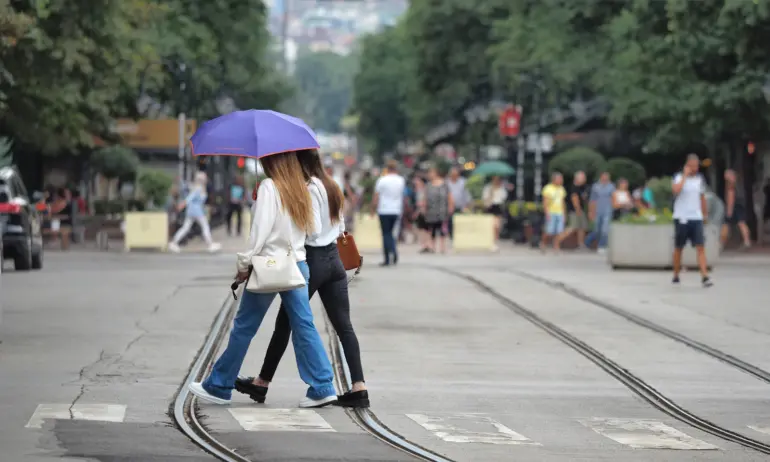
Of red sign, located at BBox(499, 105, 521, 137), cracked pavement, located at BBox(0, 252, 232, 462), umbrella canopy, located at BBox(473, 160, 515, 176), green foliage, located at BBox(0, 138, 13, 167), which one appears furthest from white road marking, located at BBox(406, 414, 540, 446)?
umbrella canopy, located at BBox(473, 160, 515, 176)

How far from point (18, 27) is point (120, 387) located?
12.0 meters

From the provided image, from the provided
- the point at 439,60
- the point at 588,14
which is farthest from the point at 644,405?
the point at 439,60

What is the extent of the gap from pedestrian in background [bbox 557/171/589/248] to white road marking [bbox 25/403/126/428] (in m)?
27.2

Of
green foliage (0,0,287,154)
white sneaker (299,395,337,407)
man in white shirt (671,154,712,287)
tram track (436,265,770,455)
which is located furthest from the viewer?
green foliage (0,0,287,154)

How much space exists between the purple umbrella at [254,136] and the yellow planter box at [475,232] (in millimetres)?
27366

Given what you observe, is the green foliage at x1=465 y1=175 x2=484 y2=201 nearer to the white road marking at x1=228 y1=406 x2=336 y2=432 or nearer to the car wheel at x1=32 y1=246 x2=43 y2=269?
the car wheel at x1=32 y1=246 x2=43 y2=269

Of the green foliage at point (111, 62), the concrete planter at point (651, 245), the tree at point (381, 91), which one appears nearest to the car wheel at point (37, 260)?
the green foliage at point (111, 62)

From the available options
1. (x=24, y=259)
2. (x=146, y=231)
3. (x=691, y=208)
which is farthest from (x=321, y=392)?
(x=146, y=231)

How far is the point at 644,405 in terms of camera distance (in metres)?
11.1

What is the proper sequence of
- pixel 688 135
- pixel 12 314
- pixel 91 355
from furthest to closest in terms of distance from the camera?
pixel 688 135 → pixel 12 314 → pixel 91 355

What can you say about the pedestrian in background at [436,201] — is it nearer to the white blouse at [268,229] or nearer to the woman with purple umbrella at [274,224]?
the woman with purple umbrella at [274,224]

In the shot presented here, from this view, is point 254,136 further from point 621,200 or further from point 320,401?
point 621,200

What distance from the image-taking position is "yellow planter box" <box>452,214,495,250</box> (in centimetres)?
3772

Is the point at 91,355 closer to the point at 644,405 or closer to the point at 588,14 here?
the point at 644,405
